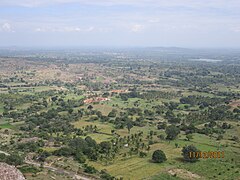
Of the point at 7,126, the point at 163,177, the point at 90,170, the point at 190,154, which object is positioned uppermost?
the point at 190,154

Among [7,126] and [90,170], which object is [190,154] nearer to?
[90,170]

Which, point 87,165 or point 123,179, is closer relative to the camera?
point 123,179

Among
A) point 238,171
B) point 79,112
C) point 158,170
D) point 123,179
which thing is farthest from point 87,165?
point 79,112

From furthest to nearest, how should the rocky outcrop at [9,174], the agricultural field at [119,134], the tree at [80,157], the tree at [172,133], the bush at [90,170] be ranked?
1. the tree at [172,133]
2. the tree at [80,157]
3. the agricultural field at [119,134]
4. the bush at [90,170]
5. the rocky outcrop at [9,174]

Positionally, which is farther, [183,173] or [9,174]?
[183,173]

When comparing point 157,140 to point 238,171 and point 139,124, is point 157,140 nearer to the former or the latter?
point 139,124

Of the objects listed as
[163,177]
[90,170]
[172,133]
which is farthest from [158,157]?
[172,133]

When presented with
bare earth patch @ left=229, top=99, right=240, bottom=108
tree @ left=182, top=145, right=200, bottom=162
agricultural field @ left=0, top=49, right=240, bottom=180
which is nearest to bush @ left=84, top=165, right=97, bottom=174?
agricultural field @ left=0, top=49, right=240, bottom=180

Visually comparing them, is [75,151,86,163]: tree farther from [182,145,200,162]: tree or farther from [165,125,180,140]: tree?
[165,125,180,140]: tree

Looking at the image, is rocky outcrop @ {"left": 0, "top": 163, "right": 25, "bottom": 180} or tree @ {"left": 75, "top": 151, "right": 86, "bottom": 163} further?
tree @ {"left": 75, "top": 151, "right": 86, "bottom": 163}

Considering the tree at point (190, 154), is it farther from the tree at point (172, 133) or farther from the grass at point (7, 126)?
the grass at point (7, 126)

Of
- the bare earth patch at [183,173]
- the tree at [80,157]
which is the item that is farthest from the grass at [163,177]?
the tree at [80,157]
